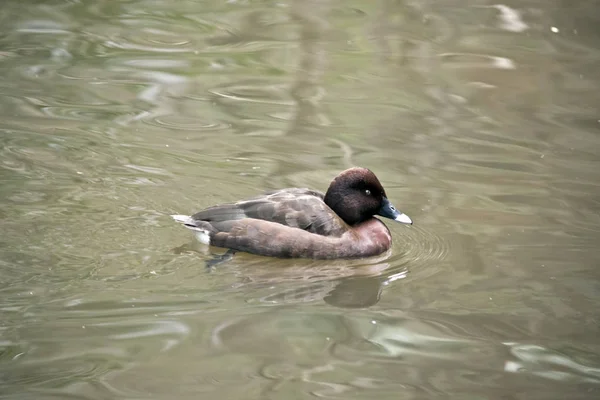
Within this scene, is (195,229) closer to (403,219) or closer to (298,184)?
(298,184)

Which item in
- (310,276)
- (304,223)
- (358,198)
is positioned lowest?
(310,276)

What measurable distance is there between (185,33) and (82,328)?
7.32 meters

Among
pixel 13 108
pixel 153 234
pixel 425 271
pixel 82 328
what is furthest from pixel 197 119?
pixel 82 328

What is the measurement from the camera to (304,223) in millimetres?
7836

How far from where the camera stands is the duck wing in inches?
309

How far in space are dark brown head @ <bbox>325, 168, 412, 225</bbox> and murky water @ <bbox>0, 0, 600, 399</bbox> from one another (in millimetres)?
355

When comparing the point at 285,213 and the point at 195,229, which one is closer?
the point at 285,213

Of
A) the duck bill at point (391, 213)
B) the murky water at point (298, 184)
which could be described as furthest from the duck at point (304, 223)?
the murky water at point (298, 184)

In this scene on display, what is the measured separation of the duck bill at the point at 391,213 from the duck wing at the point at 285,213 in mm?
388

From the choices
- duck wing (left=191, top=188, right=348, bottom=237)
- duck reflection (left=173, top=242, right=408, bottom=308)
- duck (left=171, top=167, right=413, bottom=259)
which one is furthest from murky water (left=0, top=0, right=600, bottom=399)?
duck wing (left=191, top=188, right=348, bottom=237)

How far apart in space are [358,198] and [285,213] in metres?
0.67

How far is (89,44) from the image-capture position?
40.5 feet

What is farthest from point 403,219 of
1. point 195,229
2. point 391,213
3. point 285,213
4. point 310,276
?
point 195,229

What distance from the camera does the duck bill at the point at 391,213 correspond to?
815cm
